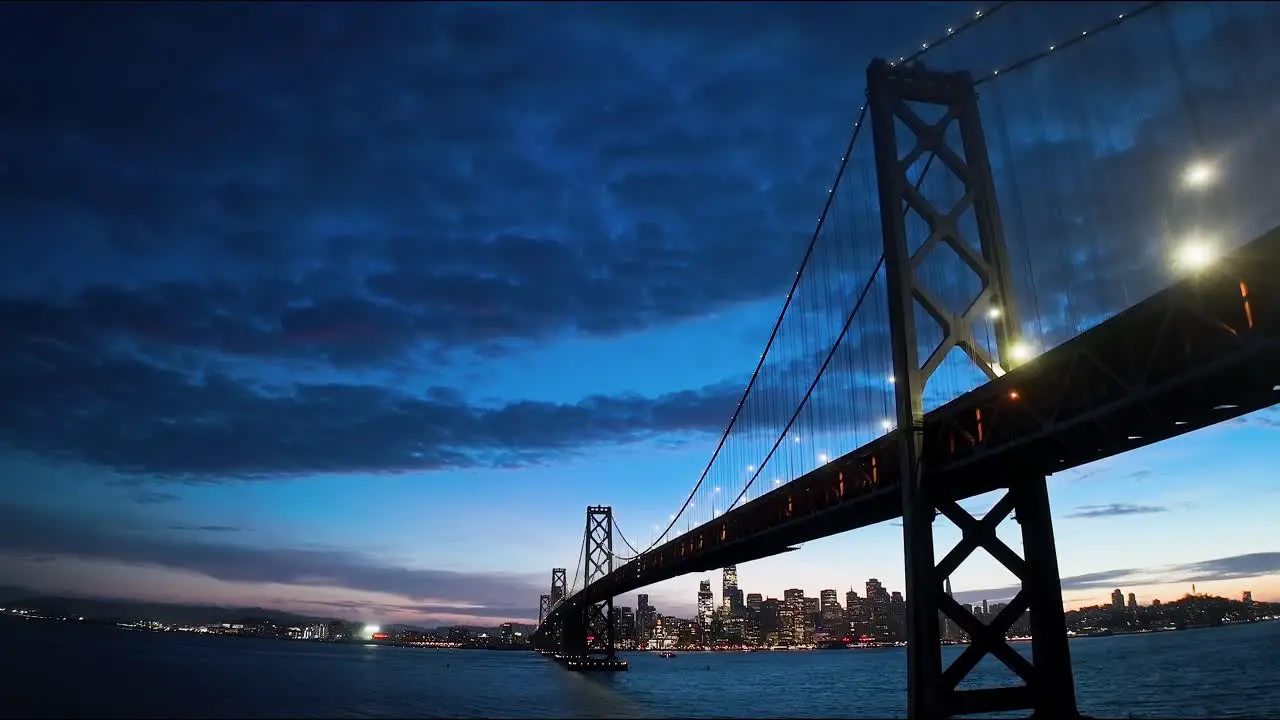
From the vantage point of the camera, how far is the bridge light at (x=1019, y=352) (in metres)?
20.9

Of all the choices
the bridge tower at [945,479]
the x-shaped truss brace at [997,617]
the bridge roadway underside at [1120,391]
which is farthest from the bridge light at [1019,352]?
the x-shaped truss brace at [997,617]

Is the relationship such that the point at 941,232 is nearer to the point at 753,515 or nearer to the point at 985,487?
the point at 985,487

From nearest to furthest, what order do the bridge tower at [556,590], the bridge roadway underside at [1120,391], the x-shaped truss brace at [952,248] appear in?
1. the bridge roadway underside at [1120,391]
2. the x-shaped truss brace at [952,248]
3. the bridge tower at [556,590]

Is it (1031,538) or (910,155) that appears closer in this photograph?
(1031,538)

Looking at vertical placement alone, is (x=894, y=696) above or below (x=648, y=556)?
below

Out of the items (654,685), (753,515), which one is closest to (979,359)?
(753,515)

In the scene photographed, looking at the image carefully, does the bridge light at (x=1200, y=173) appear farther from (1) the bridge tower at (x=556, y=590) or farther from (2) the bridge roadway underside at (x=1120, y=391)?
(1) the bridge tower at (x=556, y=590)

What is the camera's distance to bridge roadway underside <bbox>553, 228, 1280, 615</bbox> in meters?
13.0

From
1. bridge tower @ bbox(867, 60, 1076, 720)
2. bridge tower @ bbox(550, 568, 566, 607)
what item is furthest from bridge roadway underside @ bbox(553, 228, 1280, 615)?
bridge tower @ bbox(550, 568, 566, 607)

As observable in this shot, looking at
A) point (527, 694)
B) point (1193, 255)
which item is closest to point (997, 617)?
point (1193, 255)

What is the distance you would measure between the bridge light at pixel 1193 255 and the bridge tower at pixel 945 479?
19.1 feet

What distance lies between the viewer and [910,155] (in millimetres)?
23484

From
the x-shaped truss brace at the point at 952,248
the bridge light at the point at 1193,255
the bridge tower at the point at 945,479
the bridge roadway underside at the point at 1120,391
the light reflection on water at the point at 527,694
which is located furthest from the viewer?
the light reflection on water at the point at 527,694

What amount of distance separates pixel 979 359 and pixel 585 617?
9282 centimetres
